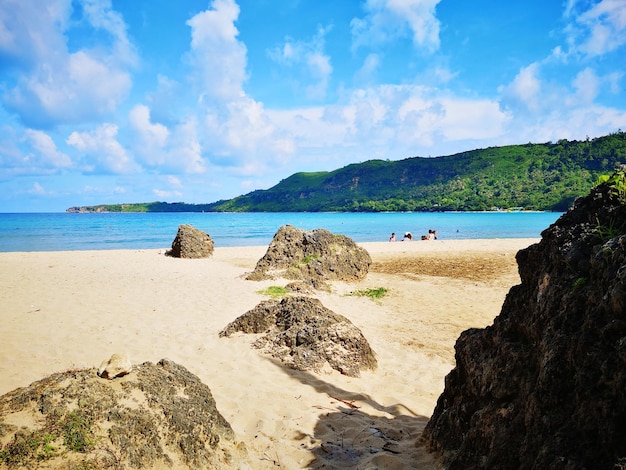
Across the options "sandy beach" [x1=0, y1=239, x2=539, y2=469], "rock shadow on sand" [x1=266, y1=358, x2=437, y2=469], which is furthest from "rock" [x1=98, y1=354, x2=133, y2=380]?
"rock shadow on sand" [x1=266, y1=358, x2=437, y2=469]

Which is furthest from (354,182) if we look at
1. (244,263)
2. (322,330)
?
(322,330)

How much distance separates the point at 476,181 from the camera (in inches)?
5694

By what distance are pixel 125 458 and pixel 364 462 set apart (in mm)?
2174

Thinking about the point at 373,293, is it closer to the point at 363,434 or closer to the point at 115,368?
the point at 363,434

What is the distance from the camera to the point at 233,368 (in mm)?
6594

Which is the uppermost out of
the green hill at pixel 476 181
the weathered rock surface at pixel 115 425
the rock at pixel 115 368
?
the green hill at pixel 476 181

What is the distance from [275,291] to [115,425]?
9561 millimetres

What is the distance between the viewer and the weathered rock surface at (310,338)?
6801 mm

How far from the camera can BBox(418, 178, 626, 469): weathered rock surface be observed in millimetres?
2246

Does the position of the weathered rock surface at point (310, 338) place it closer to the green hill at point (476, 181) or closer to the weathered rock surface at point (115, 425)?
the weathered rock surface at point (115, 425)

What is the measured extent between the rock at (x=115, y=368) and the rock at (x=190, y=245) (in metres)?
20.0

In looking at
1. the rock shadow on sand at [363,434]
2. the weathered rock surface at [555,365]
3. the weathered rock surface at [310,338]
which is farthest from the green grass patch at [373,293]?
the weathered rock surface at [555,365]

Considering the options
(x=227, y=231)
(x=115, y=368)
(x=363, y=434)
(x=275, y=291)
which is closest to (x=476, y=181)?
(x=227, y=231)

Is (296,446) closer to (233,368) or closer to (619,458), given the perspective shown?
(233,368)
